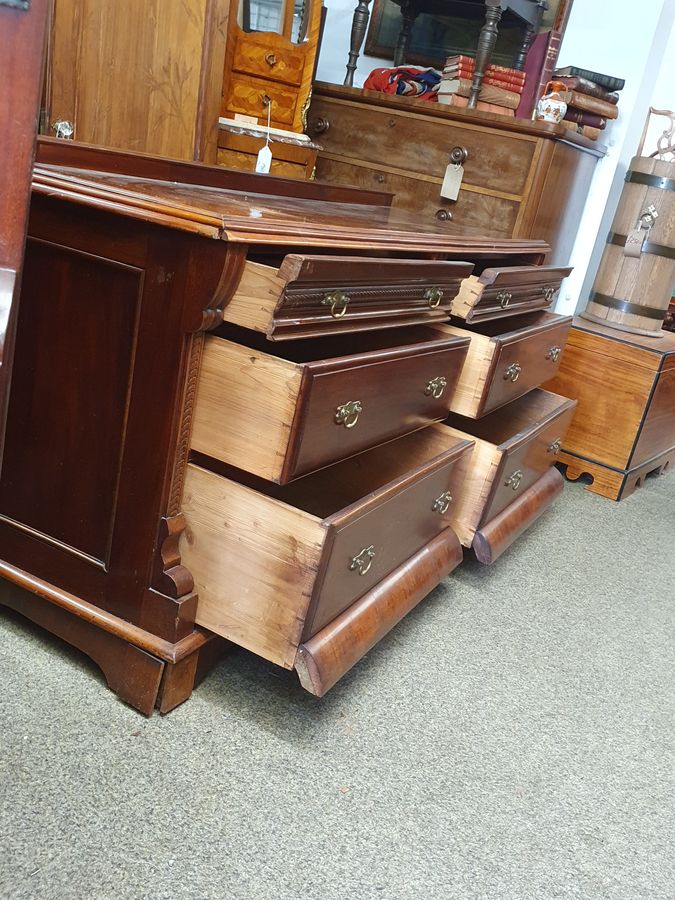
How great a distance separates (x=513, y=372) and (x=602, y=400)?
934mm

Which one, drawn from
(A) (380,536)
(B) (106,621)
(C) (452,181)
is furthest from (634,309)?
(B) (106,621)

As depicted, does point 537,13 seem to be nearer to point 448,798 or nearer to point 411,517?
point 411,517

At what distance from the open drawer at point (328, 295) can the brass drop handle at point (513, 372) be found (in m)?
0.43

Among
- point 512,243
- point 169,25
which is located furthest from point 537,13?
point 169,25

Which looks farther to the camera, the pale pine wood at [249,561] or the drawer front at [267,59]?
the drawer front at [267,59]

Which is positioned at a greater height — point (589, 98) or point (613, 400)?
point (589, 98)

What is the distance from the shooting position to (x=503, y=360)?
166cm

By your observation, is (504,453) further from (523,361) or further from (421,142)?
(421,142)

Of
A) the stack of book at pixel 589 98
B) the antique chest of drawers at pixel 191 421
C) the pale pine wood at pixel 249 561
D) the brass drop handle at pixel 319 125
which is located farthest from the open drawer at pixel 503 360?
the brass drop handle at pixel 319 125

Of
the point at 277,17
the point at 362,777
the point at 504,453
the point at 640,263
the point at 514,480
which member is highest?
the point at 277,17

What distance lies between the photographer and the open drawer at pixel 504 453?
167 centimetres

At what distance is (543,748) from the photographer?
133cm

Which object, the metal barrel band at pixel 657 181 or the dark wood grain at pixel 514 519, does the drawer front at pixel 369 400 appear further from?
the metal barrel band at pixel 657 181

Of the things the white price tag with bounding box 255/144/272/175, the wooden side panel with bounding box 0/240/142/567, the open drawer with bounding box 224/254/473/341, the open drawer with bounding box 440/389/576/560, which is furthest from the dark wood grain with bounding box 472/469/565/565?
the white price tag with bounding box 255/144/272/175
